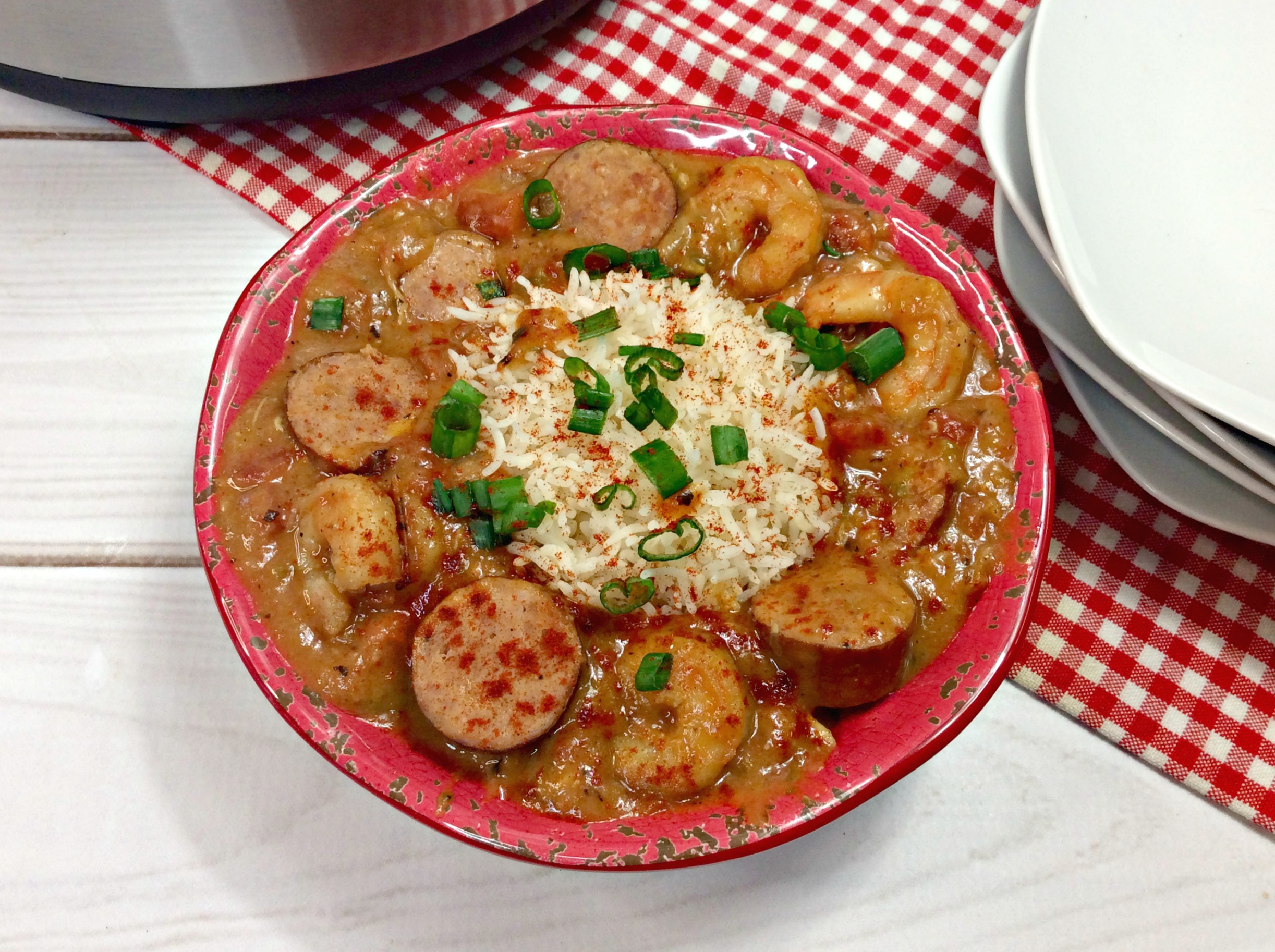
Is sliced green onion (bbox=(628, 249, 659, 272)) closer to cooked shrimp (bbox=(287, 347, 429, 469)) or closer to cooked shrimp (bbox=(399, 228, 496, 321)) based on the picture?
cooked shrimp (bbox=(399, 228, 496, 321))

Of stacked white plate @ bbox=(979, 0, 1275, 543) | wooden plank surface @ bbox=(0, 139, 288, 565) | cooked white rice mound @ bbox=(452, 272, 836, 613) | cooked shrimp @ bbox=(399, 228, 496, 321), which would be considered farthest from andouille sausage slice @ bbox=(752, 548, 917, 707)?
wooden plank surface @ bbox=(0, 139, 288, 565)

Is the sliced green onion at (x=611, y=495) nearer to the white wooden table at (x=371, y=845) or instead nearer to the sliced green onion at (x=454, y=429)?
the sliced green onion at (x=454, y=429)

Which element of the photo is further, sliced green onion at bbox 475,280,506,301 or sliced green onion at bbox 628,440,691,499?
sliced green onion at bbox 475,280,506,301

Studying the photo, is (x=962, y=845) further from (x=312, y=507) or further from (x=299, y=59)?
(x=299, y=59)

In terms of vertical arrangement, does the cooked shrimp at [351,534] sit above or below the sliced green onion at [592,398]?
below

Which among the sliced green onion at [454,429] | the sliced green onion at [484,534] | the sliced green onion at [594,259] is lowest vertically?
the sliced green onion at [484,534]

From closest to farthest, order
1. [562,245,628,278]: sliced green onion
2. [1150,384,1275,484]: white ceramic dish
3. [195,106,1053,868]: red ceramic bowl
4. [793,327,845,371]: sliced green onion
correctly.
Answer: [195,106,1053,868]: red ceramic bowl < [1150,384,1275,484]: white ceramic dish < [793,327,845,371]: sliced green onion < [562,245,628,278]: sliced green onion

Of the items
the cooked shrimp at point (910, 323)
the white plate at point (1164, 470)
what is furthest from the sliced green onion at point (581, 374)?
the white plate at point (1164, 470)

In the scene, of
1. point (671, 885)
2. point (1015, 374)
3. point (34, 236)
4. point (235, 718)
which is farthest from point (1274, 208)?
point (34, 236)
